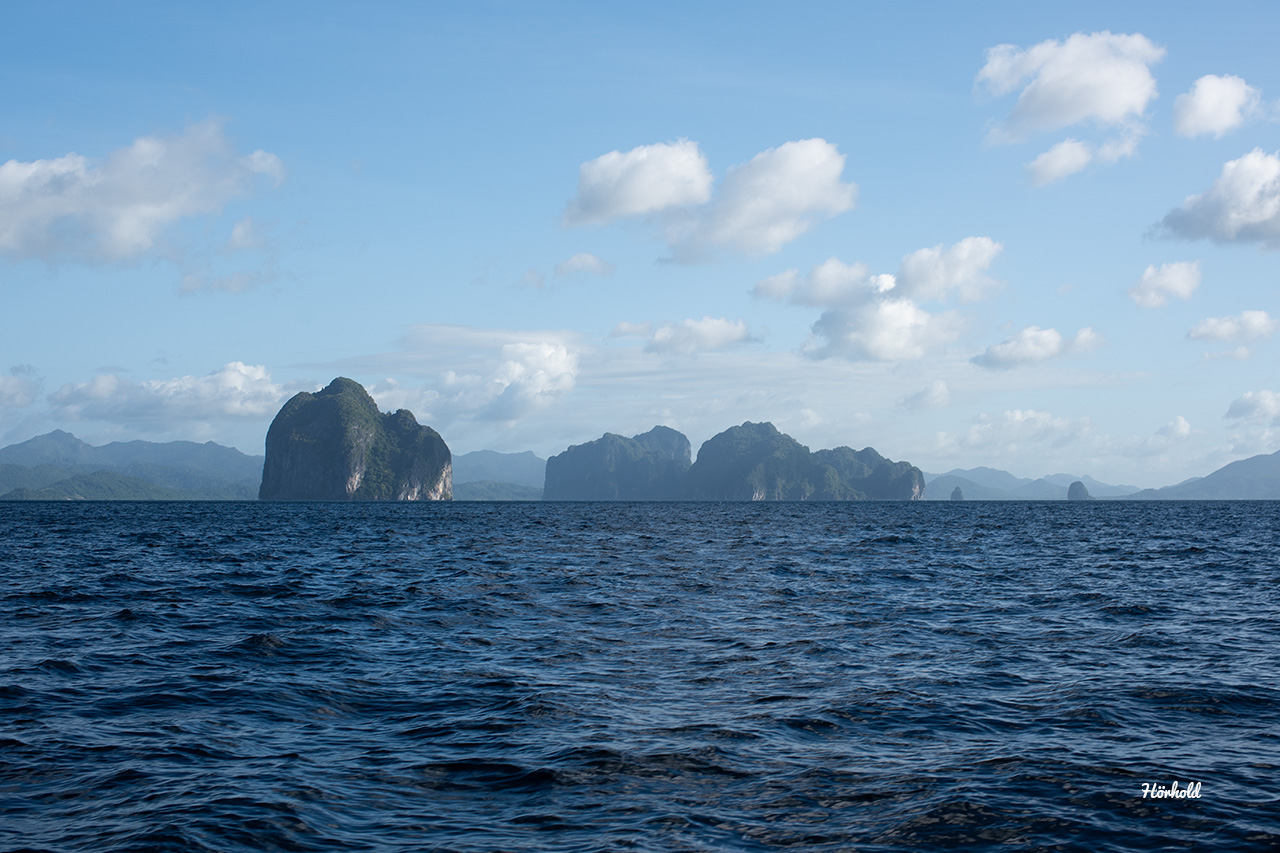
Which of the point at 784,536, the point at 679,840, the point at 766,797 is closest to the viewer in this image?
the point at 679,840

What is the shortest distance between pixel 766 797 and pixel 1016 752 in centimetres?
551

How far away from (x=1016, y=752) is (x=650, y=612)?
728 inches

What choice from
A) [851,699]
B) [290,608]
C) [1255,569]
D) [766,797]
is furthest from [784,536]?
[766,797]

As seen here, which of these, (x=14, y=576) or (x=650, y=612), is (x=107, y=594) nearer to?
(x=14, y=576)

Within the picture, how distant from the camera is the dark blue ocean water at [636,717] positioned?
12578mm

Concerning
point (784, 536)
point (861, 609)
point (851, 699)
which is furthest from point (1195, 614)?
point (784, 536)

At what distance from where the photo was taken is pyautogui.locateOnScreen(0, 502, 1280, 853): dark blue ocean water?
1258 centimetres

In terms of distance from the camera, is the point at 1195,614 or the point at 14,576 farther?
the point at 14,576

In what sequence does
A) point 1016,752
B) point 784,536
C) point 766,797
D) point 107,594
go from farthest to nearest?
point 784,536 → point 107,594 → point 1016,752 → point 766,797

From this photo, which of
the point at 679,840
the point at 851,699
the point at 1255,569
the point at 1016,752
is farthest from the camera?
the point at 1255,569

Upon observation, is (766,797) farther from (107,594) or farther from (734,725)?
(107,594)

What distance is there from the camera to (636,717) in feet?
59.7

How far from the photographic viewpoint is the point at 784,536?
8719 centimetres

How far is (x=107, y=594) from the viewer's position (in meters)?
37.6
